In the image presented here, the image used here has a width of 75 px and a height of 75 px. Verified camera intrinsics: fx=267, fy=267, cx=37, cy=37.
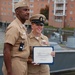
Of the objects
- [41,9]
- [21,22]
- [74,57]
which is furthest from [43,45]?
Answer: [41,9]

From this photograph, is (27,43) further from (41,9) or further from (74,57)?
(41,9)

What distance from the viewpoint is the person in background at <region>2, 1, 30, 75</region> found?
6.79ft

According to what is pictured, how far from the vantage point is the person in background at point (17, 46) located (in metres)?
2.07

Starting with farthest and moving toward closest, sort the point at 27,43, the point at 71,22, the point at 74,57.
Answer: the point at 71,22 < the point at 74,57 < the point at 27,43

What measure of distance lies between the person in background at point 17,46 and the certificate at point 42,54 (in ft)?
0.43

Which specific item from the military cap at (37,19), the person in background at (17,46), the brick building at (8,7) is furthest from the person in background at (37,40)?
the brick building at (8,7)

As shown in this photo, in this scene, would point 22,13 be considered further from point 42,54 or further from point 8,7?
point 8,7

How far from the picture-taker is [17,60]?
215cm

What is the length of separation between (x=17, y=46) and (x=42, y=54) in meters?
0.29

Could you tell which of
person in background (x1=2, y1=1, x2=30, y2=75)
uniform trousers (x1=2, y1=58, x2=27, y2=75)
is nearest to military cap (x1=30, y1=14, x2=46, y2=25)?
person in background (x1=2, y1=1, x2=30, y2=75)

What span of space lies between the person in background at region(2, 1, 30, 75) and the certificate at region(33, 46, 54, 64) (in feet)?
0.43

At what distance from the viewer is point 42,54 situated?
A: 2.34 meters

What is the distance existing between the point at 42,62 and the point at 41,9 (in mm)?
52438

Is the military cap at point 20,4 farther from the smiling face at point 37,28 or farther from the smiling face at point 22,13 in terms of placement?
the smiling face at point 37,28
